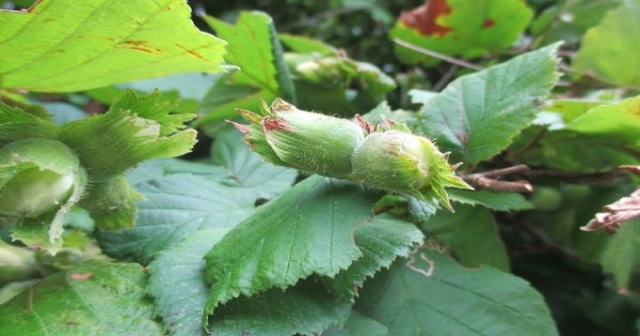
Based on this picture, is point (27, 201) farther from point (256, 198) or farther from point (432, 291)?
point (432, 291)

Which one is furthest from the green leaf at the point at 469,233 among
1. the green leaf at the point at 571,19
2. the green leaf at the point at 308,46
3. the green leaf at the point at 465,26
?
the green leaf at the point at 571,19

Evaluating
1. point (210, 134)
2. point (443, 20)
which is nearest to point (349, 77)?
point (210, 134)

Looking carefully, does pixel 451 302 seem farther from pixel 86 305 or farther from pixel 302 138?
pixel 86 305

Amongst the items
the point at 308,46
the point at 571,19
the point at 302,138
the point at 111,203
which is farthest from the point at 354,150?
the point at 571,19

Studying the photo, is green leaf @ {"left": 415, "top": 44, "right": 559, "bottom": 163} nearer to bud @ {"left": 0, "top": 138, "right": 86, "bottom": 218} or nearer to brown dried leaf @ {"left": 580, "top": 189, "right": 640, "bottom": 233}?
brown dried leaf @ {"left": 580, "top": 189, "right": 640, "bottom": 233}

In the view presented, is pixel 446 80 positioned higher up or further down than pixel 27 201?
further down
